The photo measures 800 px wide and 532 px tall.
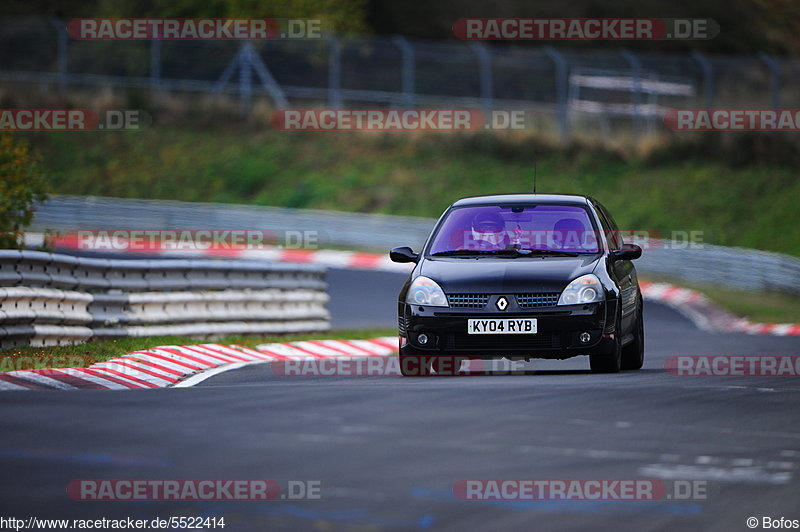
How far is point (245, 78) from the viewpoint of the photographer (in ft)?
152

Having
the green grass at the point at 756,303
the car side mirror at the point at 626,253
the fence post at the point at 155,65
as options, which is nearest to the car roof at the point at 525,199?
the car side mirror at the point at 626,253

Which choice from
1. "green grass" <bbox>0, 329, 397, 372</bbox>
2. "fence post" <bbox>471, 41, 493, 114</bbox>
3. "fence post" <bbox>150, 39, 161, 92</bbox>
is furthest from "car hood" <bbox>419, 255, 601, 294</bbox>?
"fence post" <bbox>150, 39, 161, 92</bbox>

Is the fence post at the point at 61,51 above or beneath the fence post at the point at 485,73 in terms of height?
above

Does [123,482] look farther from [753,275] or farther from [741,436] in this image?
[753,275]

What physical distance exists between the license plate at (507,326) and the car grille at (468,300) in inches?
6.1

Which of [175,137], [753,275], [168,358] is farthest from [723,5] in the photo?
[168,358]

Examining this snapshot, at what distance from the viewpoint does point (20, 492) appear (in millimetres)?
6484

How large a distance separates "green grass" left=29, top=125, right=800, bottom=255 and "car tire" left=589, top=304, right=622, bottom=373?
965 inches

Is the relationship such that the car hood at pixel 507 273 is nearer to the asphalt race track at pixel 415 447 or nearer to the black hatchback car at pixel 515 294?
the black hatchback car at pixel 515 294

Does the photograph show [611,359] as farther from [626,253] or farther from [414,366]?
[414,366]

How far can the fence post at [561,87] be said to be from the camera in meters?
38.2

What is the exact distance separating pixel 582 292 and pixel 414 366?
1.60m

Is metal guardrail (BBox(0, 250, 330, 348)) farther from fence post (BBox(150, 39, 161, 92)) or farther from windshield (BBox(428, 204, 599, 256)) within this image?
fence post (BBox(150, 39, 161, 92))

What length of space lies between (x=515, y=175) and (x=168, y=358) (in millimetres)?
30149
